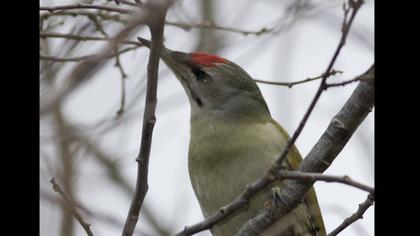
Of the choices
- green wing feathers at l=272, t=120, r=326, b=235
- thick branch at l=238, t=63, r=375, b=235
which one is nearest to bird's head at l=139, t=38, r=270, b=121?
green wing feathers at l=272, t=120, r=326, b=235

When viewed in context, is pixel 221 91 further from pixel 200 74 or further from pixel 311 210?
pixel 311 210

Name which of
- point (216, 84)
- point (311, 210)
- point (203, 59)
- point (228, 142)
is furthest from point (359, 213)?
point (216, 84)

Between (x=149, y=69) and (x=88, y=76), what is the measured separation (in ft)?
1.74

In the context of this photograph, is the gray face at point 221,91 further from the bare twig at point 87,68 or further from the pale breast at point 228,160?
the bare twig at point 87,68

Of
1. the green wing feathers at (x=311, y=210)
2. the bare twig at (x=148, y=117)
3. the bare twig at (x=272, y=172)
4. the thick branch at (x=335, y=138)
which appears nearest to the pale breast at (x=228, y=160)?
the green wing feathers at (x=311, y=210)

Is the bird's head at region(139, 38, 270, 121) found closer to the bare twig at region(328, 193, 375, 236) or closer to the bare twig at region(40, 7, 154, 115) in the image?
the bare twig at region(328, 193, 375, 236)

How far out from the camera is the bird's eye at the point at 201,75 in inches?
224

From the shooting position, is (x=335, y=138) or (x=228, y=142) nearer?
(x=335, y=138)

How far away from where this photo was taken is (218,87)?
6008 millimetres

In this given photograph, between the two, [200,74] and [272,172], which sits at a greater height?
[200,74]

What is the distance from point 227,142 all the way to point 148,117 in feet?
6.74
